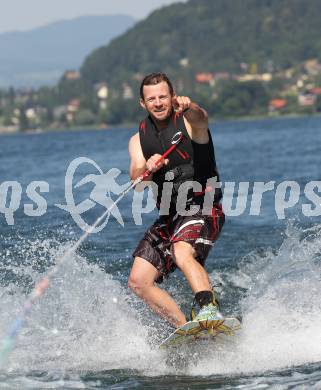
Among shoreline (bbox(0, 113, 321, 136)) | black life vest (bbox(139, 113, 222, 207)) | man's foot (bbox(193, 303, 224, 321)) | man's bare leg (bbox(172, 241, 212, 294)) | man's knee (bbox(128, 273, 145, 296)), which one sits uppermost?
black life vest (bbox(139, 113, 222, 207))

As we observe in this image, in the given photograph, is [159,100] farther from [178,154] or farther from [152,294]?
[152,294]

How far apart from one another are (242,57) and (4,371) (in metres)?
195

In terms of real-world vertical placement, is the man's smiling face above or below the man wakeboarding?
above

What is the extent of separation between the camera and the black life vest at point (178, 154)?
24.9 ft

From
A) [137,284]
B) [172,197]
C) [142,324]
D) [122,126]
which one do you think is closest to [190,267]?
[137,284]

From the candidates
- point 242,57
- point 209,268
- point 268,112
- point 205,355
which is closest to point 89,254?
point 209,268

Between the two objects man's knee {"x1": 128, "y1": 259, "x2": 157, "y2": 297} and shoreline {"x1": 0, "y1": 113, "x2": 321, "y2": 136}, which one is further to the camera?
shoreline {"x1": 0, "y1": 113, "x2": 321, "y2": 136}

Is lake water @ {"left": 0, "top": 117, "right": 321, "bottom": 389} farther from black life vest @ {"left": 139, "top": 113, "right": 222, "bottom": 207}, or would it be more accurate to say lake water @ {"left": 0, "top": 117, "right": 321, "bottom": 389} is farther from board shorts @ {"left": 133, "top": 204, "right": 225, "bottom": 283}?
black life vest @ {"left": 139, "top": 113, "right": 222, "bottom": 207}

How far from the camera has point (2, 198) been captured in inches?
811

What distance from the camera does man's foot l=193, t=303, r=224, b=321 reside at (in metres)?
7.23

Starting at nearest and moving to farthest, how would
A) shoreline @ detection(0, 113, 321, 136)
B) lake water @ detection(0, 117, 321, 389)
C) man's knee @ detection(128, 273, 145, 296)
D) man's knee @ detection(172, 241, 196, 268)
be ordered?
1. lake water @ detection(0, 117, 321, 389)
2. man's knee @ detection(172, 241, 196, 268)
3. man's knee @ detection(128, 273, 145, 296)
4. shoreline @ detection(0, 113, 321, 136)

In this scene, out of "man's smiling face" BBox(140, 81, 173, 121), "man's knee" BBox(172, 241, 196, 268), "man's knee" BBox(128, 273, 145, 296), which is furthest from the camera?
"man's knee" BBox(128, 273, 145, 296)

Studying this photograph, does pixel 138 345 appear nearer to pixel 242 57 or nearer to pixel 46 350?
pixel 46 350

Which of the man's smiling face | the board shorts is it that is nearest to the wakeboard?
the board shorts
